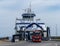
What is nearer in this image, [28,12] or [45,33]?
[45,33]

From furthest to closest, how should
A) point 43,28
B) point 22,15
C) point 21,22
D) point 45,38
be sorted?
point 22,15 < point 21,22 < point 43,28 < point 45,38

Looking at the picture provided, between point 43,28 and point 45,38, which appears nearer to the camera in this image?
point 45,38

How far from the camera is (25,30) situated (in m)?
62.7

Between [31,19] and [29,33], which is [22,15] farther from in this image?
[29,33]

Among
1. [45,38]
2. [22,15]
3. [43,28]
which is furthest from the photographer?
[22,15]

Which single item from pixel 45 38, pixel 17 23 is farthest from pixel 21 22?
pixel 45 38

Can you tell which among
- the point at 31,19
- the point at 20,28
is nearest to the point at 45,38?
the point at 20,28

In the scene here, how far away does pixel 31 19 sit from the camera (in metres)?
71.8

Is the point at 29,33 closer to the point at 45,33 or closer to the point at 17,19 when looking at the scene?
the point at 45,33

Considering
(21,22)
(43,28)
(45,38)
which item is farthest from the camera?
(21,22)

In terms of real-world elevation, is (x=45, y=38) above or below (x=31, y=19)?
below

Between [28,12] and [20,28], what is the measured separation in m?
12.2

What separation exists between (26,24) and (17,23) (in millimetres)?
2618

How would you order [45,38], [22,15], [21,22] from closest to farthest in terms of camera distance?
1. [45,38]
2. [21,22]
3. [22,15]
